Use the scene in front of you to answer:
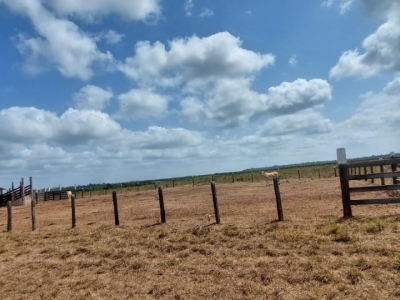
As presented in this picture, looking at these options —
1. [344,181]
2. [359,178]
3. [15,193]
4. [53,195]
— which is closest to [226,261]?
[344,181]

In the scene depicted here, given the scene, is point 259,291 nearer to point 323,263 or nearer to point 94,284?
point 323,263

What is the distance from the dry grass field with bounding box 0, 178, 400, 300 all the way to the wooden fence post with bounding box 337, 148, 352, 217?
0.41m

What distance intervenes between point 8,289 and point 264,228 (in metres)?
6.49

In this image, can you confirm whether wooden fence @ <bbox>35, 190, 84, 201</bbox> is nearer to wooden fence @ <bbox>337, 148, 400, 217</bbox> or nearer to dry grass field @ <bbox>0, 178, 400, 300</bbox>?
dry grass field @ <bbox>0, 178, 400, 300</bbox>

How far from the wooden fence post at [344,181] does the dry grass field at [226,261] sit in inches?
16.1

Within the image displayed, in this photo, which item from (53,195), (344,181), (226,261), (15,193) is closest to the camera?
(226,261)

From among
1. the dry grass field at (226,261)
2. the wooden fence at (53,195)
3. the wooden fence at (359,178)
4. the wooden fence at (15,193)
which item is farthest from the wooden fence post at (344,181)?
the wooden fence at (53,195)

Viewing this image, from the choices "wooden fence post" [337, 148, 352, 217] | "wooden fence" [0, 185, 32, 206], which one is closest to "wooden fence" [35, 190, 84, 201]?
"wooden fence" [0, 185, 32, 206]

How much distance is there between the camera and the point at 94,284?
713 centimetres

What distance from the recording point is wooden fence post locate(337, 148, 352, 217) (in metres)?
9.83

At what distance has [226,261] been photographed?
290 inches

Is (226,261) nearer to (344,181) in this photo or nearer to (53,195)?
(344,181)

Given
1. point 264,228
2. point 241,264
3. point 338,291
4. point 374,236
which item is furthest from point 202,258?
point 374,236

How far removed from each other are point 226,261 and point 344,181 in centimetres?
487
